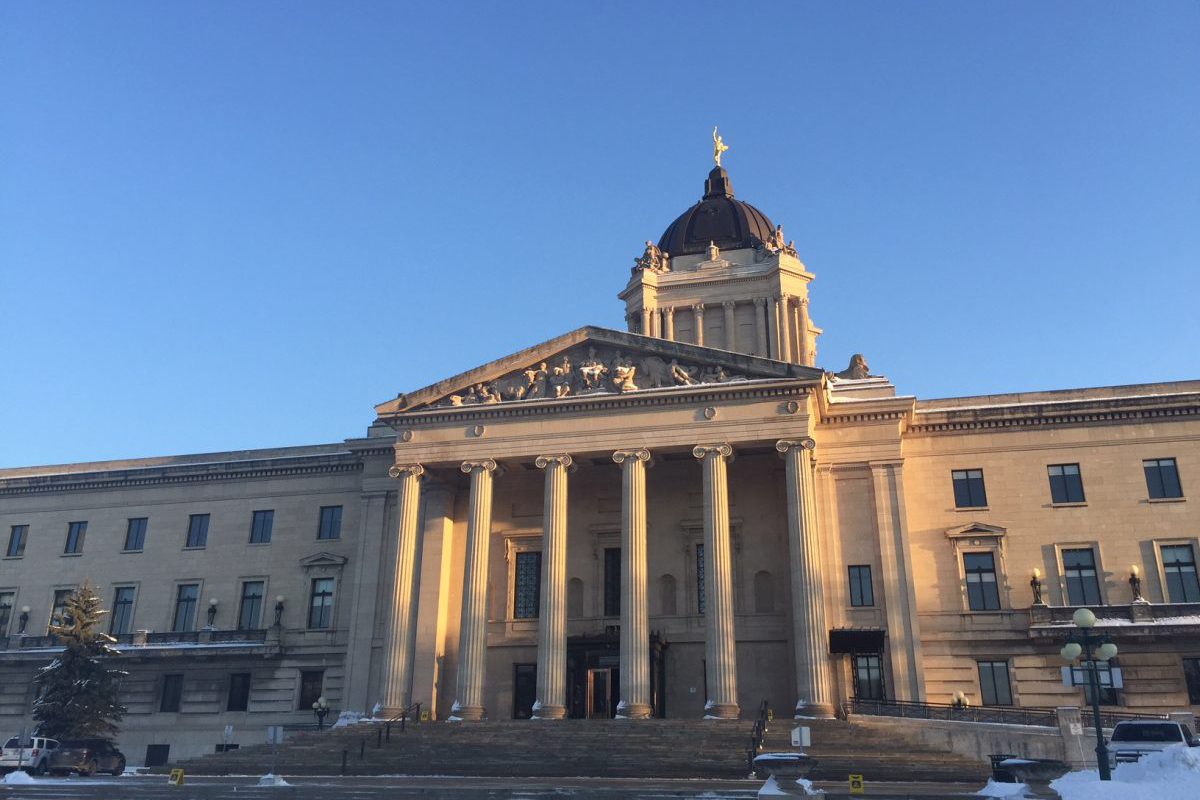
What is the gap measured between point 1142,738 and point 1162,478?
18438 millimetres

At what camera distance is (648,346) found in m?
43.2

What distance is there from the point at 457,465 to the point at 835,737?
1905 centimetres

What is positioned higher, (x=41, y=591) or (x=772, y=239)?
(x=772, y=239)

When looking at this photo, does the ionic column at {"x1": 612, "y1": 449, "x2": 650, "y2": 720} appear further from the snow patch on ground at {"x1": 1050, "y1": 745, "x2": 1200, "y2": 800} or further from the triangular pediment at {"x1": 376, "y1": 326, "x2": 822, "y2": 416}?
the snow patch on ground at {"x1": 1050, "y1": 745, "x2": 1200, "y2": 800}

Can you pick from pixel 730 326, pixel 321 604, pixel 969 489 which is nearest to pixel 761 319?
pixel 730 326

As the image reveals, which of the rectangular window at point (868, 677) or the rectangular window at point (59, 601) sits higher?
the rectangular window at point (59, 601)

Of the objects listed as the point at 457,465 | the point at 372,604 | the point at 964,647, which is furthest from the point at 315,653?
the point at 964,647

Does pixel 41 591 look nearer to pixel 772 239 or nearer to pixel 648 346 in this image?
pixel 648 346

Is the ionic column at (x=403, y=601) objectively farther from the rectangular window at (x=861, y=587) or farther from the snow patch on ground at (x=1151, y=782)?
the snow patch on ground at (x=1151, y=782)

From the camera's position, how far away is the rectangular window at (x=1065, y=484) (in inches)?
1678

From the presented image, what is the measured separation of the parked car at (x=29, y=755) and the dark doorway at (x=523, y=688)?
1735 centimetres

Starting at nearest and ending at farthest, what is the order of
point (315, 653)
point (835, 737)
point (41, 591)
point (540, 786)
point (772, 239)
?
point (540, 786), point (835, 737), point (315, 653), point (41, 591), point (772, 239)

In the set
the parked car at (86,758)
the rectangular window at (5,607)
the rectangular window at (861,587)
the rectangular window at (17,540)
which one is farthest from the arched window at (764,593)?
the rectangular window at (17,540)

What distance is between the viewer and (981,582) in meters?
42.1
